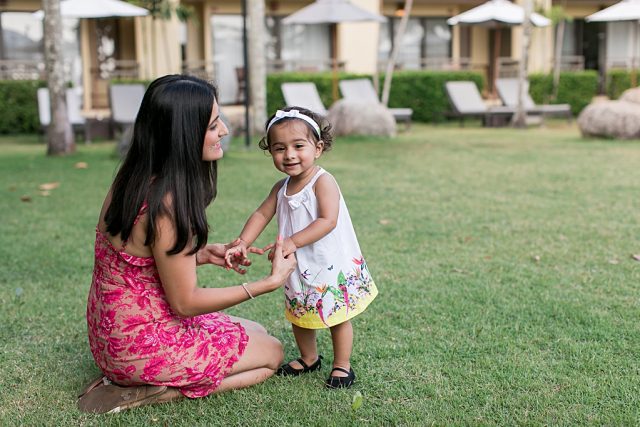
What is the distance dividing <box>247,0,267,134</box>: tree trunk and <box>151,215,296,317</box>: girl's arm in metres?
10.4

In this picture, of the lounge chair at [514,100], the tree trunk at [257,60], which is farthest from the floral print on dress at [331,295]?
the lounge chair at [514,100]

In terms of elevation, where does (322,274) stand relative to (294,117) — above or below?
below

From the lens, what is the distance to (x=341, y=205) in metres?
2.99

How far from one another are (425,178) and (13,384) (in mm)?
6059

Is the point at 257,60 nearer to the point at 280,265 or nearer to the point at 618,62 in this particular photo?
the point at 280,265

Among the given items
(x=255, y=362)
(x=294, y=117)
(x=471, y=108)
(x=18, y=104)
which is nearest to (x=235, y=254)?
(x=255, y=362)

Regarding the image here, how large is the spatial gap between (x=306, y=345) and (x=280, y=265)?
52cm

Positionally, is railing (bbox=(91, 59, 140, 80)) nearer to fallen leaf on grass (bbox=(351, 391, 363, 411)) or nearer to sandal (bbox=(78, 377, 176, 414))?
sandal (bbox=(78, 377, 176, 414))

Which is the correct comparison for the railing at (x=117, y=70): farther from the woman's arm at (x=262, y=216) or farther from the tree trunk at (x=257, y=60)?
the woman's arm at (x=262, y=216)

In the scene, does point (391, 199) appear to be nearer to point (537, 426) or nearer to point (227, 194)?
point (227, 194)

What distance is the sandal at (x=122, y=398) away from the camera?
276 cm

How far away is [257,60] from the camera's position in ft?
42.2

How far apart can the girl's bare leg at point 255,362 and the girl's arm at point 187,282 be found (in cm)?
33

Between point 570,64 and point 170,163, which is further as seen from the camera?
point 570,64
